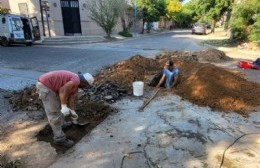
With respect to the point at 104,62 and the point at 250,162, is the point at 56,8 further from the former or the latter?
the point at 250,162

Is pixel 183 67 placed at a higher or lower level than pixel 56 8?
lower

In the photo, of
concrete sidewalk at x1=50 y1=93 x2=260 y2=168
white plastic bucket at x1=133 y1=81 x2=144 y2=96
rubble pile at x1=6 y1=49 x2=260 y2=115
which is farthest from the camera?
white plastic bucket at x1=133 y1=81 x2=144 y2=96

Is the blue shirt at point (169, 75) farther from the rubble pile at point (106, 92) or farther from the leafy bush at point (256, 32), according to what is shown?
the leafy bush at point (256, 32)

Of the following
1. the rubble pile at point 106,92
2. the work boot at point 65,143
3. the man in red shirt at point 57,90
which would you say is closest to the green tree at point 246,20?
the rubble pile at point 106,92

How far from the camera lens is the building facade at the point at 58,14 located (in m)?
19.6

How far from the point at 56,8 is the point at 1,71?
12821 mm

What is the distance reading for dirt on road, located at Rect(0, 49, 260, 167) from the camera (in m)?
3.56

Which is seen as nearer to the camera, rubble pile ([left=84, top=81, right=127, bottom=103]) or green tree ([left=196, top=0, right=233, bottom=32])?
rubble pile ([left=84, top=81, right=127, bottom=103])

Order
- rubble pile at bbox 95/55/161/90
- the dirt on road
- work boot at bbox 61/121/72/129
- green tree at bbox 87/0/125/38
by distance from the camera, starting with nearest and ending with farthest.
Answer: the dirt on road → work boot at bbox 61/121/72/129 → rubble pile at bbox 95/55/161/90 → green tree at bbox 87/0/125/38

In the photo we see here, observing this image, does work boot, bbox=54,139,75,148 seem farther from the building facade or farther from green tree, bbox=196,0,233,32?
green tree, bbox=196,0,233,32

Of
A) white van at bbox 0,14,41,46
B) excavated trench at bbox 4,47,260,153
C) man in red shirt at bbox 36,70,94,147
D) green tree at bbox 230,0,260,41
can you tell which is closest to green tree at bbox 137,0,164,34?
green tree at bbox 230,0,260,41

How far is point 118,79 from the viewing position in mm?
6688

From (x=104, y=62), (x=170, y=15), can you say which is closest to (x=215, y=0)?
(x=104, y=62)

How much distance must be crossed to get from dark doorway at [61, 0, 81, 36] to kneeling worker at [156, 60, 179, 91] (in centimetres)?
1640
